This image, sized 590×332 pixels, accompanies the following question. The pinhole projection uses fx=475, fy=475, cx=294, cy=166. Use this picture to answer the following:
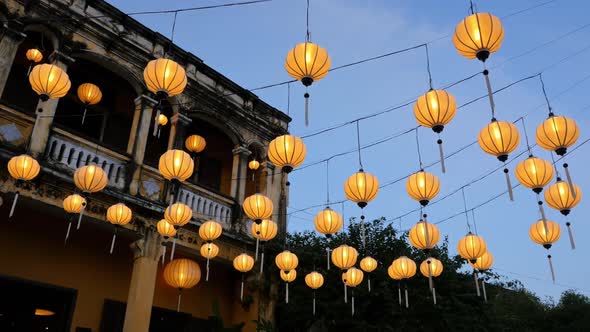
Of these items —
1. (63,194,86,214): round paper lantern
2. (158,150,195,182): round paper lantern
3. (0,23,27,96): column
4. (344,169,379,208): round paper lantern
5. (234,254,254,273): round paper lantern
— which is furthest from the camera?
(234,254,254,273): round paper lantern

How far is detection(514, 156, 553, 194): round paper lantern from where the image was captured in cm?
691

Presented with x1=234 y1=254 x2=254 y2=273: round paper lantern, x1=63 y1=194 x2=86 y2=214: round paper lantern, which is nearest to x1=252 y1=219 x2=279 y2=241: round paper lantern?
x1=234 y1=254 x2=254 y2=273: round paper lantern

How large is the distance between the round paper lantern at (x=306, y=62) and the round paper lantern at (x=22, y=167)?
4559mm

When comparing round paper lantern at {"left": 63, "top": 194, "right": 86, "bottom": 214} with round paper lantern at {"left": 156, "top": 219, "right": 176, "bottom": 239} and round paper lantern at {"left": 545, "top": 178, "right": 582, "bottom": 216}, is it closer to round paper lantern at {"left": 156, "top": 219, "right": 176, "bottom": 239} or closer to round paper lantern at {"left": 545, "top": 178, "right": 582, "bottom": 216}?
round paper lantern at {"left": 156, "top": 219, "right": 176, "bottom": 239}

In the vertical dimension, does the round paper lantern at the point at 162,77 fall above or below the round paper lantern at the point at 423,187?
above

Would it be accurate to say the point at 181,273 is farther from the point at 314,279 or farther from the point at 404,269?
the point at 404,269

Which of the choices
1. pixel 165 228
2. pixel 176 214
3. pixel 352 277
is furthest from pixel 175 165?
pixel 352 277

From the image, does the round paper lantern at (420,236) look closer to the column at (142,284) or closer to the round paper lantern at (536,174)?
the round paper lantern at (536,174)

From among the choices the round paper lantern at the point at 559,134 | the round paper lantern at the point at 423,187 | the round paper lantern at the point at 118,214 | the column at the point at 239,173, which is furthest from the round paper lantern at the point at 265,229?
the round paper lantern at the point at 559,134

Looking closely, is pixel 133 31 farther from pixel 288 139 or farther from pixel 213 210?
pixel 288 139

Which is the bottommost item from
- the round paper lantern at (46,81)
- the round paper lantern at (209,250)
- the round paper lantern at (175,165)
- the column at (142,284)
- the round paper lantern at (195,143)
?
the column at (142,284)

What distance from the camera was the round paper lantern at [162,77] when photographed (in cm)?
738

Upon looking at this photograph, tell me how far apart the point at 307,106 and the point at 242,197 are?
20.2ft

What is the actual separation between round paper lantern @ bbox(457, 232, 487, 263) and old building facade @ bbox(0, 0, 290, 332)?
5.10 m
